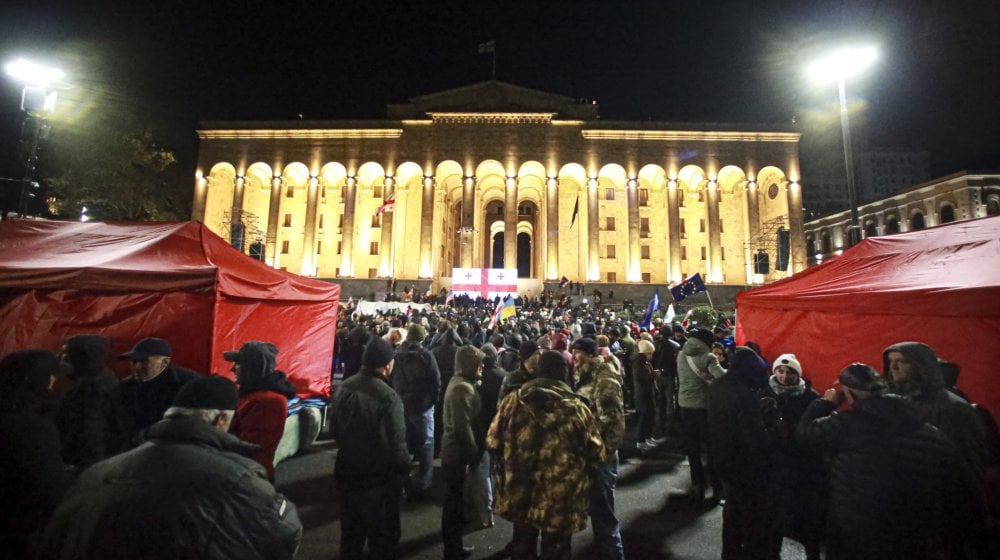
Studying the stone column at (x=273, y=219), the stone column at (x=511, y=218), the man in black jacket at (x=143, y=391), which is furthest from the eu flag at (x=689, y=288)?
the stone column at (x=273, y=219)

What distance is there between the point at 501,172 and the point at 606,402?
113 feet

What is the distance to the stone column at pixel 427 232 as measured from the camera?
112ft

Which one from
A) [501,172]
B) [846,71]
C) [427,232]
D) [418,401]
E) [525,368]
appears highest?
[501,172]

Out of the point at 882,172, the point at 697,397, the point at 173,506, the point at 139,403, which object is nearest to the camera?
the point at 173,506

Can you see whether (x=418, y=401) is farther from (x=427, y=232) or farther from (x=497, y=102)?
(x=497, y=102)

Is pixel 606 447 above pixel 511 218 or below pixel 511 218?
below

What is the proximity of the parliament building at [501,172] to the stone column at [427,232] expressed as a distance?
8 centimetres

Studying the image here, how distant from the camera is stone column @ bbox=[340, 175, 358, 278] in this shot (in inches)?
1341

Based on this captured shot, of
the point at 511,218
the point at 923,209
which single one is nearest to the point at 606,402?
the point at 511,218

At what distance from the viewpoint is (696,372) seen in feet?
17.9

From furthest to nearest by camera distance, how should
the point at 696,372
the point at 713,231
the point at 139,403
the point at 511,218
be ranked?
1. the point at 511,218
2. the point at 713,231
3. the point at 696,372
4. the point at 139,403

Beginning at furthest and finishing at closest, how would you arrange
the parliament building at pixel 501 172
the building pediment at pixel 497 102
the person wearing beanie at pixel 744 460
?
the building pediment at pixel 497 102 < the parliament building at pixel 501 172 < the person wearing beanie at pixel 744 460

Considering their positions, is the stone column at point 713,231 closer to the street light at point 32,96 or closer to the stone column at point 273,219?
the stone column at point 273,219

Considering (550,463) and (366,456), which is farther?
(366,456)
